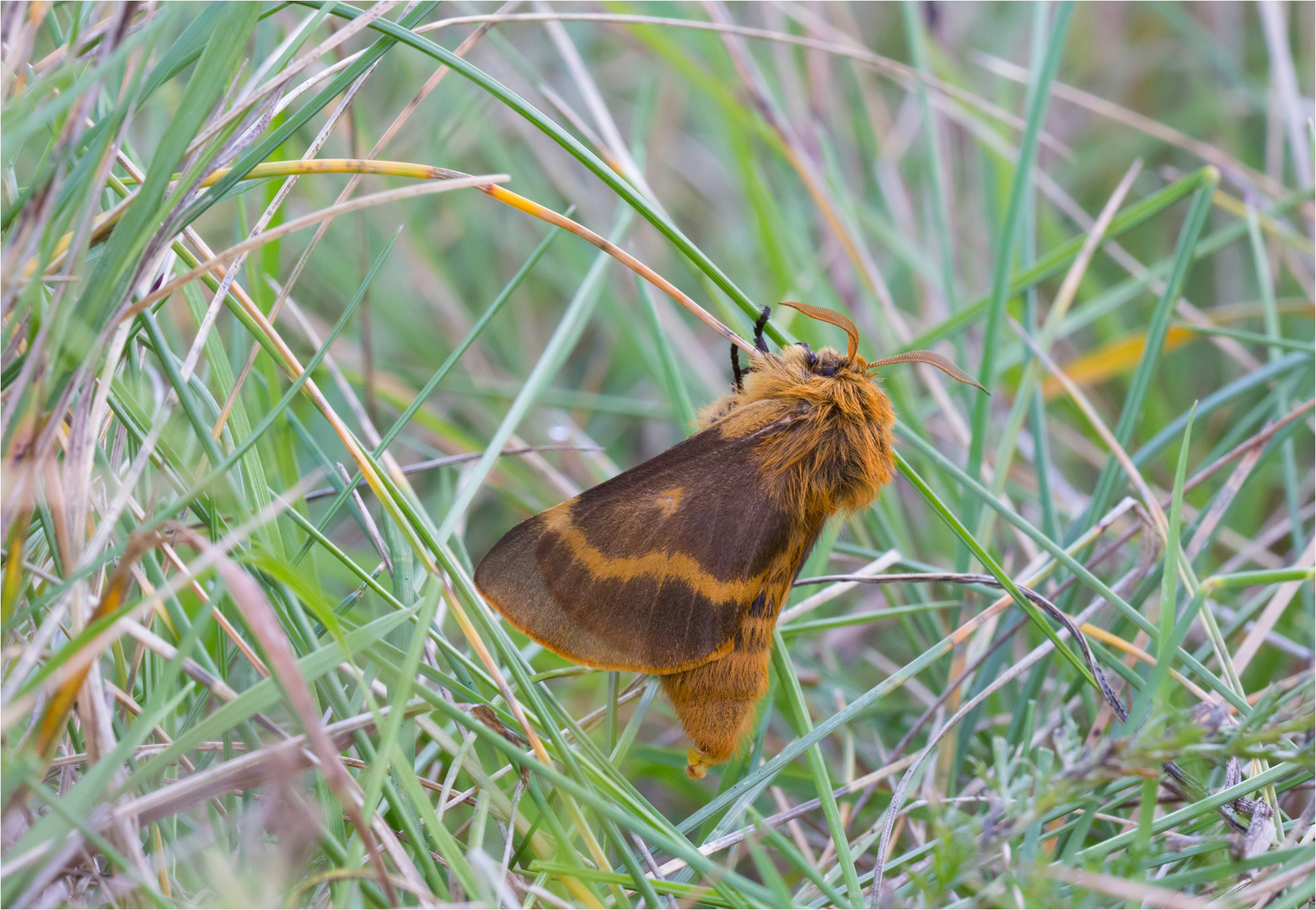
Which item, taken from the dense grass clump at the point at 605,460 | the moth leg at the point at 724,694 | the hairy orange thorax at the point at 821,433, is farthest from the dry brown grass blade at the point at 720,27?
the moth leg at the point at 724,694

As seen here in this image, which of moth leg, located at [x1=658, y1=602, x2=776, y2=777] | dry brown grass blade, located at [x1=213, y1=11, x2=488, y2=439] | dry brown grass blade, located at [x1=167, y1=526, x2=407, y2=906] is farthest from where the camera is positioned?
moth leg, located at [x1=658, y1=602, x2=776, y2=777]

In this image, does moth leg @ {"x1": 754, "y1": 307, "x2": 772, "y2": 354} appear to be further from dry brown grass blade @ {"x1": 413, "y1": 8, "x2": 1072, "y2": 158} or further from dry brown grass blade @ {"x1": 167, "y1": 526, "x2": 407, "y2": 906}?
dry brown grass blade @ {"x1": 167, "y1": 526, "x2": 407, "y2": 906}

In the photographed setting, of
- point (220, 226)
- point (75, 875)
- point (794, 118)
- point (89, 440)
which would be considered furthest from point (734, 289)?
point (220, 226)

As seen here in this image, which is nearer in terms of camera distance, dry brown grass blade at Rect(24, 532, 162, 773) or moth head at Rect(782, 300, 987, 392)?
dry brown grass blade at Rect(24, 532, 162, 773)

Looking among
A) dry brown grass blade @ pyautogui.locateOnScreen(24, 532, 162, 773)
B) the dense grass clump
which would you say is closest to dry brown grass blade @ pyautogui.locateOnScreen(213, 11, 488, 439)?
the dense grass clump

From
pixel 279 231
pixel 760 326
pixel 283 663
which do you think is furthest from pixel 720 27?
pixel 283 663

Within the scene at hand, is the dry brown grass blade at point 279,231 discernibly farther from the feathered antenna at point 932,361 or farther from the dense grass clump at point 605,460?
the feathered antenna at point 932,361

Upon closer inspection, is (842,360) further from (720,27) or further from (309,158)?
(309,158)
